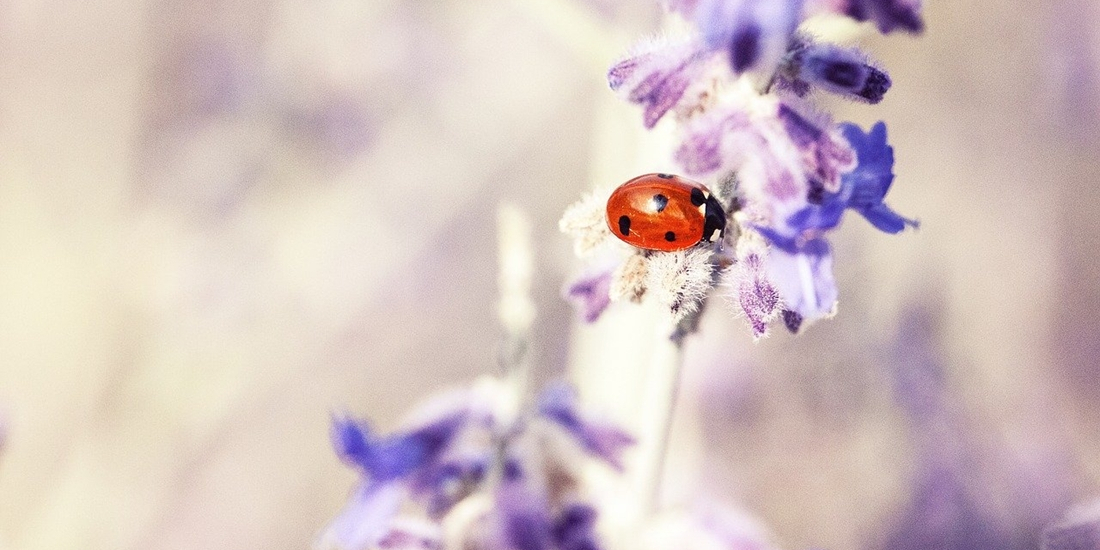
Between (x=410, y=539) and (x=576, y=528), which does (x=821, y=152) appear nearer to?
(x=576, y=528)

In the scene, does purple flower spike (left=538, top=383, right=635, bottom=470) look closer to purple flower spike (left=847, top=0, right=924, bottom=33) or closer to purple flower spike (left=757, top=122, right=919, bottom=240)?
purple flower spike (left=757, top=122, right=919, bottom=240)

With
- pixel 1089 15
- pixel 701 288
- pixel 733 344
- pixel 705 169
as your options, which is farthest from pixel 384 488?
pixel 1089 15

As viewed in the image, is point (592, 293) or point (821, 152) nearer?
point (821, 152)

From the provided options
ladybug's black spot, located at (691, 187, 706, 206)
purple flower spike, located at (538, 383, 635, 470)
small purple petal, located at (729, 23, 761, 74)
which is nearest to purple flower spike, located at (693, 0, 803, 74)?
small purple petal, located at (729, 23, 761, 74)

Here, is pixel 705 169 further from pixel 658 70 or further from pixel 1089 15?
pixel 1089 15

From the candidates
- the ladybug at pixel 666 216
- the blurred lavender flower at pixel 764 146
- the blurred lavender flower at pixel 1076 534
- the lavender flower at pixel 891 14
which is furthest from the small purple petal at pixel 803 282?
the blurred lavender flower at pixel 1076 534

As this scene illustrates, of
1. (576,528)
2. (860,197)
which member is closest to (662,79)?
(860,197)

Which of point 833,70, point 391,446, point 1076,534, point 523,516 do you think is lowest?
point 1076,534

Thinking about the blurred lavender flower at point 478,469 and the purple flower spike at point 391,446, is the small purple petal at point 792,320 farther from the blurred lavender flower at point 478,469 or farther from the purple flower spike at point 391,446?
the purple flower spike at point 391,446
